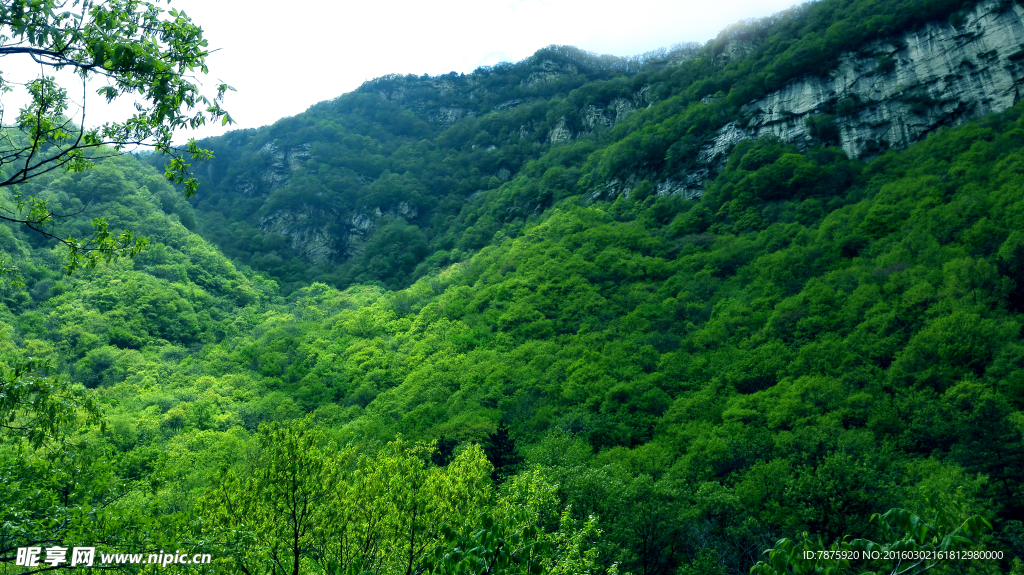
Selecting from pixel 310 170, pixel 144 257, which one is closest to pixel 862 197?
pixel 144 257

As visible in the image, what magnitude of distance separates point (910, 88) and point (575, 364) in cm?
5186

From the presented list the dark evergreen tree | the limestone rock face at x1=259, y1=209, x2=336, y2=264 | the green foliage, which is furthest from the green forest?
the limestone rock face at x1=259, y1=209, x2=336, y2=264

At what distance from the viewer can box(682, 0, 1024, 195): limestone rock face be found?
55.0m

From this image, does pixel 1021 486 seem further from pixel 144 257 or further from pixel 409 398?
pixel 144 257

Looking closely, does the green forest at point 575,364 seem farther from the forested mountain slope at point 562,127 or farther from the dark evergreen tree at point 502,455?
the forested mountain slope at point 562,127

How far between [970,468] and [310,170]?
12081 cm

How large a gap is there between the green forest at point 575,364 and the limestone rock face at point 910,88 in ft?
7.64

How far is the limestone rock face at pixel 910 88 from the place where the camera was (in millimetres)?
55031

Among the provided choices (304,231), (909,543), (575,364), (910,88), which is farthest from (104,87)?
(304,231)

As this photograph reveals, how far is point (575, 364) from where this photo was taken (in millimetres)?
46344

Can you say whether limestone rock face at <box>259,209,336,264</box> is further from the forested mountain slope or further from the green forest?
the green forest

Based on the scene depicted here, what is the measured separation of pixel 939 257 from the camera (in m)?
41.7

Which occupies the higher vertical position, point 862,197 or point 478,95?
point 478,95

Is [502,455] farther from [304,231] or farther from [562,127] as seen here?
[562,127]
